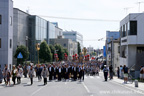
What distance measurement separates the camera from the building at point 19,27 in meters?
64.8

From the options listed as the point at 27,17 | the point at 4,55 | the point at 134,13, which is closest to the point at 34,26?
the point at 27,17

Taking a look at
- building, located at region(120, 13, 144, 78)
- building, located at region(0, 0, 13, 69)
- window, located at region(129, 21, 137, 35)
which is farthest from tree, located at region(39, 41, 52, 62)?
window, located at region(129, 21, 137, 35)

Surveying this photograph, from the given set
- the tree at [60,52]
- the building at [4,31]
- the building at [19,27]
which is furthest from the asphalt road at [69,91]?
the tree at [60,52]

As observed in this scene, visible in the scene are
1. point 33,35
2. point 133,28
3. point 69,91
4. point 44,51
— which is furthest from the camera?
point 33,35

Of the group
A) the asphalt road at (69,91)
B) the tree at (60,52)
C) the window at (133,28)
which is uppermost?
the window at (133,28)

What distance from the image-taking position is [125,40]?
1577 inches

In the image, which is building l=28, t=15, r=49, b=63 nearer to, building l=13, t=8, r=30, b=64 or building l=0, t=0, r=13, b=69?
building l=13, t=8, r=30, b=64

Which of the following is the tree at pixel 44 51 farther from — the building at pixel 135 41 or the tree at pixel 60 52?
the building at pixel 135 41

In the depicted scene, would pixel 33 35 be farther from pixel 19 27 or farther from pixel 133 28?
pixel 133 28

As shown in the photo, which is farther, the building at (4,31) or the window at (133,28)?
the window at (133,28)

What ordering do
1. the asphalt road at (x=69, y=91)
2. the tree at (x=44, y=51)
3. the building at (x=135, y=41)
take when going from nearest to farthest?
the asphalt road at (x=69, y=91), the building at (x=135, y=41), the tree at (x=44, y=51)

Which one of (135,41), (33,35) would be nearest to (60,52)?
(33,35)

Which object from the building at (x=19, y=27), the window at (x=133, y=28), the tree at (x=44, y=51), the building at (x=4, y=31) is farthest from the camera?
the tree at (x=44, y=51)

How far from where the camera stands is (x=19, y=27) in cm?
6675
